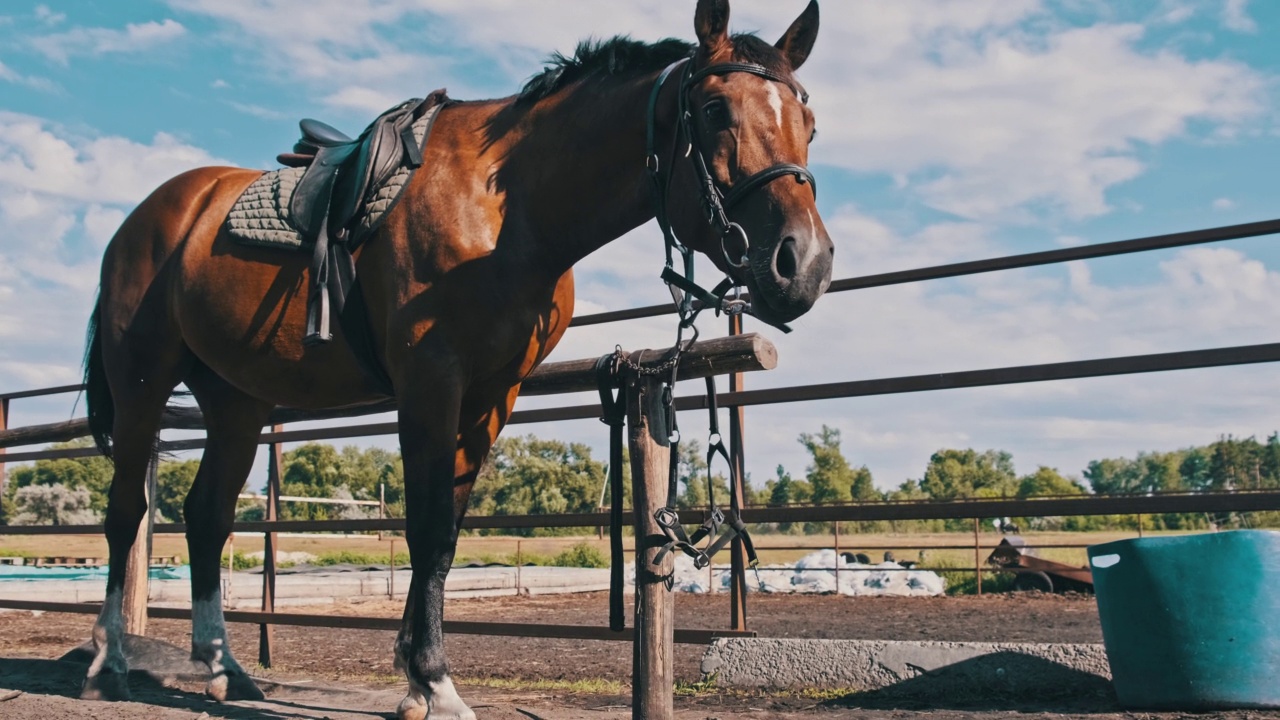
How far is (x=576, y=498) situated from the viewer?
55.8 m

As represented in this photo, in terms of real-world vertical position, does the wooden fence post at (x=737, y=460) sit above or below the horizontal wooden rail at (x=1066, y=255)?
below

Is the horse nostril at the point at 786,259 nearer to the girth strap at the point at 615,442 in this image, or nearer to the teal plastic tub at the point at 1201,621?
the girth strap at the point at 615,442

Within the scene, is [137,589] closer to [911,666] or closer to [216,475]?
[216,475]

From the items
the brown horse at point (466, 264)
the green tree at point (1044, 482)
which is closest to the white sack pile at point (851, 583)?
the brown horse at point (466, 264)

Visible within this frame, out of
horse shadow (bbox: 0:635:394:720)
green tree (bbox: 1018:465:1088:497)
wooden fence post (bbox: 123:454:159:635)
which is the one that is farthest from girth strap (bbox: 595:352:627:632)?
green tree (bbox: 1018:465:1088:497)

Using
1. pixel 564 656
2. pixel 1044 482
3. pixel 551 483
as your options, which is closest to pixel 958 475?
pixel 1044 482

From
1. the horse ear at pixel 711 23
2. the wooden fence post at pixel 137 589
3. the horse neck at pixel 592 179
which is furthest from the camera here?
the wooden fence post at pixel 137 589

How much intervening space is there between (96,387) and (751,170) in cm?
323

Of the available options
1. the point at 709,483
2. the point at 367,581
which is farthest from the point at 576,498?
the point at 709,483

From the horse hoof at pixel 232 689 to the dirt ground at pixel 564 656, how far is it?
80mm

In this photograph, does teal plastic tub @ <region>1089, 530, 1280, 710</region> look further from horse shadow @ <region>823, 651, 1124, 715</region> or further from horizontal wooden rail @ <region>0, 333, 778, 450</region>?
horizontal wooden rail @ <region>0, 333, 778, 450</region>

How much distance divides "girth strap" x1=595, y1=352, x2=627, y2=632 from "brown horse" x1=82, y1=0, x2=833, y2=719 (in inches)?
9.9

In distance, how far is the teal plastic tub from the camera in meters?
3.11

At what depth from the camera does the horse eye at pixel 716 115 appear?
8.88 ft
